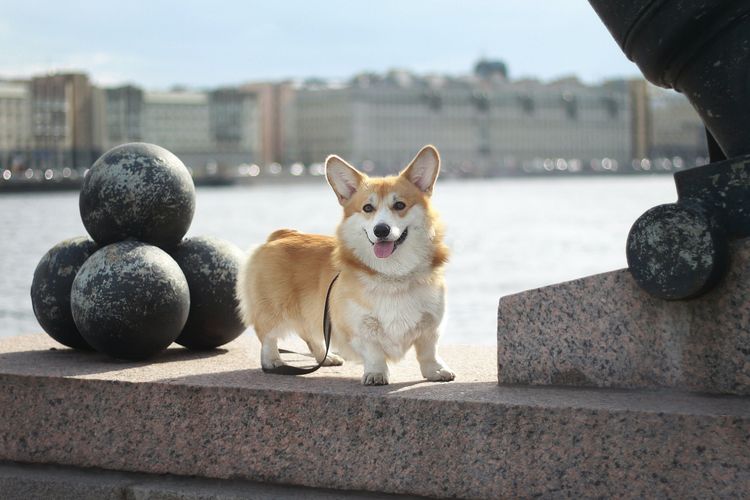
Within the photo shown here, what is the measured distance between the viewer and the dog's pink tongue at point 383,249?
299 centimetres

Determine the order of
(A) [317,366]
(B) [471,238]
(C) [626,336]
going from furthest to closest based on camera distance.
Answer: (B) [471,238], (A) [317,366], (C) [626,336]

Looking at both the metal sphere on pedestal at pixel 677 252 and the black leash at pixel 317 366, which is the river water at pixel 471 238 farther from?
the metal sphere on pedestal at pixel 677 252

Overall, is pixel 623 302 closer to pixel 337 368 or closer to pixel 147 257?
pixel 337 368

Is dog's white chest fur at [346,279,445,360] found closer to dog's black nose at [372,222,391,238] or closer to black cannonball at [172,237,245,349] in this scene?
dog's black nose at [372,222,391,238]

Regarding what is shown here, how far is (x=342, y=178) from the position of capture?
312cm

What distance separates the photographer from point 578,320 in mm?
2893

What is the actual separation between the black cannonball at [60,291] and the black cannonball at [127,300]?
21 cm

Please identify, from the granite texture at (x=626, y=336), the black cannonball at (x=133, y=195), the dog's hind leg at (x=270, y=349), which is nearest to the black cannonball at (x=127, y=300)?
the black cannonball at (x=133, y=195)

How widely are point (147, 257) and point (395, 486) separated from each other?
1.03 meters

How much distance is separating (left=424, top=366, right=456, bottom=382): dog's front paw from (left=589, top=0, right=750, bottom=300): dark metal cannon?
536 mm

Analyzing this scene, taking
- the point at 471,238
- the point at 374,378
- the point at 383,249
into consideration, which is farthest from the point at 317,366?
the point at 471,238

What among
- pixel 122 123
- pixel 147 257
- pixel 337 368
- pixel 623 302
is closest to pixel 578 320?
pixel 623 302

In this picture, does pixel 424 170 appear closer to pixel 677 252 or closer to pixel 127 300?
pixel 677 252

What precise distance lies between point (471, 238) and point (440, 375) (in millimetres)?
21016
